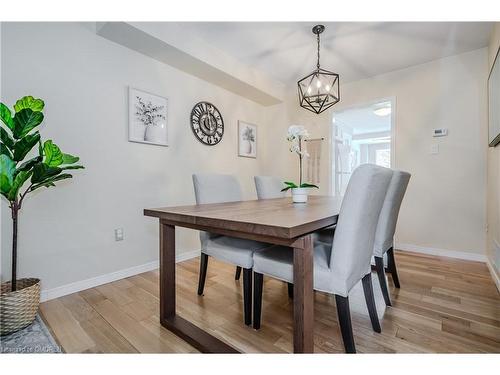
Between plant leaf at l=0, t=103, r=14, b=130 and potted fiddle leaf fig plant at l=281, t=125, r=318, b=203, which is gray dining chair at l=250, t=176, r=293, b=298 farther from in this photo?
plant leaf at l=0, t=103, r=14, b=130

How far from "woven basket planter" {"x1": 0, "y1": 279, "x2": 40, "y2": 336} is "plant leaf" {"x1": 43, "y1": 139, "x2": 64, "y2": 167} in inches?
30.2

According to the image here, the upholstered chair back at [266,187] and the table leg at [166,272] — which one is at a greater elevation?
the upholstered chair back at [266,187]

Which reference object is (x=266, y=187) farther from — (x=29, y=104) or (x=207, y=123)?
(x=29, y=104)

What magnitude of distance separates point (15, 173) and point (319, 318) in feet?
6.69

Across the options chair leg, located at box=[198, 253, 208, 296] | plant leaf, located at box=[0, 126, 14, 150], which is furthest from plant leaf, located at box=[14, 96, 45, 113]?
chair leg, located at box=[198, 253, 208, 296]

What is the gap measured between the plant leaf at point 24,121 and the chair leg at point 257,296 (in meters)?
1.60

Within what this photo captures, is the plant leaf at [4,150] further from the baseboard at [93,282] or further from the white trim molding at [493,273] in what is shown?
the white trim molding at [493,273]

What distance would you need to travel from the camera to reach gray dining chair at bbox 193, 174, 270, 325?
151cm

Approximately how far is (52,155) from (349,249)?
1797 mm

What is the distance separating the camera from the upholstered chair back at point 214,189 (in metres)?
1.94

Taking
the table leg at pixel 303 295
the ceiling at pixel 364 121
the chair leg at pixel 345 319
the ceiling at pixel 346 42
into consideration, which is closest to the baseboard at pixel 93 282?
the table leg at pixel 303 295

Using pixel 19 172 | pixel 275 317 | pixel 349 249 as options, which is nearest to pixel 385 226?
pixel 349 249

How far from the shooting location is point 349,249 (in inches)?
43.1
